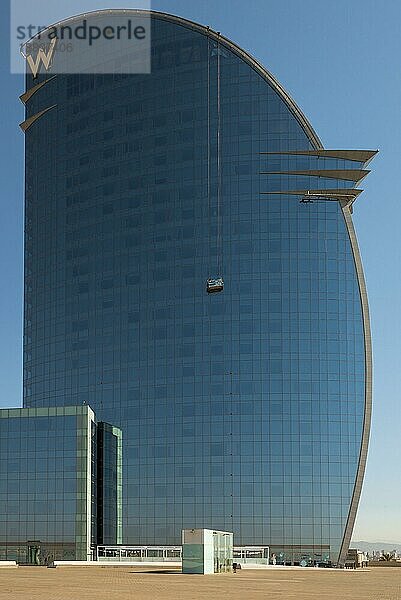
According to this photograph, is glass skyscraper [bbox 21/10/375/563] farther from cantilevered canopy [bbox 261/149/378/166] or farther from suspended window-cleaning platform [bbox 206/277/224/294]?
suspended window-cleaning platform [bbox 206/277/224/294]

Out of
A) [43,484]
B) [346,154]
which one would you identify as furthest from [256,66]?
[43,484]

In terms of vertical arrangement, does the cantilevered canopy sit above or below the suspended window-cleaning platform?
above

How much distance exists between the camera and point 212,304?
134500mm

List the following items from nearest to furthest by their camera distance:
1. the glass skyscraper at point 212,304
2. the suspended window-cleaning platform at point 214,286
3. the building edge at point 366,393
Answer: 1. the suspended window-cleaning platform at point 214,286
2. the building edge at point 366,393
3. the glass skyscraper at point 212,304

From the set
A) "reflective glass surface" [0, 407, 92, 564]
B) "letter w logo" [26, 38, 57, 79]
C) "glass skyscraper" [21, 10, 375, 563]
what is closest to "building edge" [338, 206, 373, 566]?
"glass skyscraper" [21, 10, 375, 563]

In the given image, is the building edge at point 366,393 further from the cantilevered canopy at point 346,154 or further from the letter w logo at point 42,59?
the letter w logo at point 42,59

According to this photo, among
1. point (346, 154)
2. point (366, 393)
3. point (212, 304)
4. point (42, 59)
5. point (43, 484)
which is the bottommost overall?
point (43, 484)

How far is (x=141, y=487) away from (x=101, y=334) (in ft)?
69.9

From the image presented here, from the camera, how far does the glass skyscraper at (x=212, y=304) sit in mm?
129375

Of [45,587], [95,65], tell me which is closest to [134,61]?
[95,65]

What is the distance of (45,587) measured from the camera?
44.8m

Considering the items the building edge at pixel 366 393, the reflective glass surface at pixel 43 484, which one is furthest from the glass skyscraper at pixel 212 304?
the reflective glass surface at pixel 43 484

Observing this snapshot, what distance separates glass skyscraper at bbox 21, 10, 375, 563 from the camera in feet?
424

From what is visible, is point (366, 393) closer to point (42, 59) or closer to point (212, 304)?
point (212, 304)
